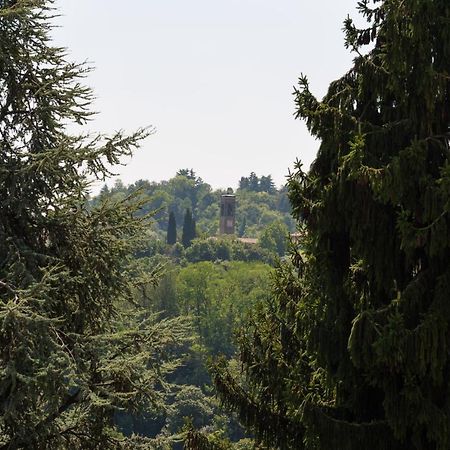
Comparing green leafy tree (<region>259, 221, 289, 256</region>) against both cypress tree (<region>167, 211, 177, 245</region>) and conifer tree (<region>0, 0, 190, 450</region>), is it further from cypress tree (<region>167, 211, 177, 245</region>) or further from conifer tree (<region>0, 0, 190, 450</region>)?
conifer tree (<region>0, 0, 190, 450</region>)

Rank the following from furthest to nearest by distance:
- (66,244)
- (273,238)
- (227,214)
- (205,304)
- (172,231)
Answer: (227,214), (172,231), (273,238), (205,304), (66,244)

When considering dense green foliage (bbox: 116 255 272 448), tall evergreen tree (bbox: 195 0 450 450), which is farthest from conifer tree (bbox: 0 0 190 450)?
dense green foliage (bbox: 116 255 272 448)

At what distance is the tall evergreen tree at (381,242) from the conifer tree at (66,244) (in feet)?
6.81

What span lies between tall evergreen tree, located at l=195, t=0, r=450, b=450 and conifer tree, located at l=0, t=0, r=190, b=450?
2076 millimetres

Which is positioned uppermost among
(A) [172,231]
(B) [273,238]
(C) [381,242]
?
(A) [172,231]

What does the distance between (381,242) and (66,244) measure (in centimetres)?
390

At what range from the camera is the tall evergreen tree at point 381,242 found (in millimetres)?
6742

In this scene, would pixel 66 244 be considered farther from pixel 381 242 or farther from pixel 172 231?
pixel 172 231

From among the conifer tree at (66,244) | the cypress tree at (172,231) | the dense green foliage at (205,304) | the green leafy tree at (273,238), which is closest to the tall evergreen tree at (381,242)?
the conifer tree at (66,244)

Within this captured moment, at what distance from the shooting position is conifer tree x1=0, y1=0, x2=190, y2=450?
830 centimetres

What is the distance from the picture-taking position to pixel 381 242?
7.25 m

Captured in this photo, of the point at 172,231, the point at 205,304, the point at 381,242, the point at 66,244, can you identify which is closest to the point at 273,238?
the point at 172,231

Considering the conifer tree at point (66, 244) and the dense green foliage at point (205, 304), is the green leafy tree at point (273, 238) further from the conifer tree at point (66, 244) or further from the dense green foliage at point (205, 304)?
the conifer tree at point (66, 244)

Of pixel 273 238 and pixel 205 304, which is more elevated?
pixel 273 238
